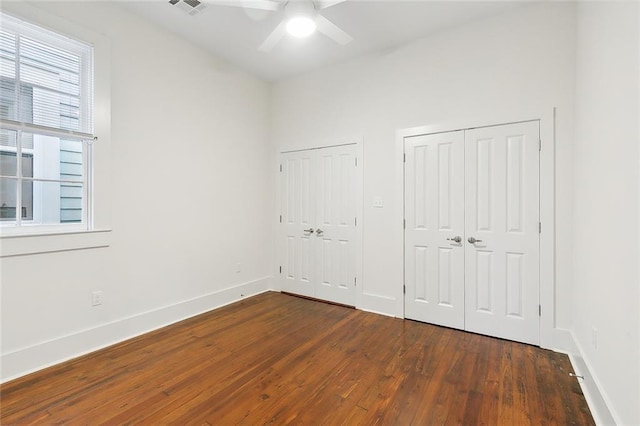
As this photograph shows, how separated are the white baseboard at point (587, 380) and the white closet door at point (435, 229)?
0.83 meters

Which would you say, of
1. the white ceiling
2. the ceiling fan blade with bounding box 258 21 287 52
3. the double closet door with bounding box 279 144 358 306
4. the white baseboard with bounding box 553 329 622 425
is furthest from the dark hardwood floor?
the white ceiling

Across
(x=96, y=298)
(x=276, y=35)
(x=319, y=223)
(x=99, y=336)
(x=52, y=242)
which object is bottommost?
(x=99, y=336)

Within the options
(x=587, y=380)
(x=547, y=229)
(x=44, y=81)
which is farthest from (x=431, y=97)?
(x=44, y=81)

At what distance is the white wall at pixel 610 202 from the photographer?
1.42m

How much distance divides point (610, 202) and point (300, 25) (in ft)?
7.98

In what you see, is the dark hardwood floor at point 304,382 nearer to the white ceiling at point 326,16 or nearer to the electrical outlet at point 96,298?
the electrical outlet at point 96,298

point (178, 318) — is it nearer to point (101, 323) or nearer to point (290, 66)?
point (101, 323)

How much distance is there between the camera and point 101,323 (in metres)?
2.64

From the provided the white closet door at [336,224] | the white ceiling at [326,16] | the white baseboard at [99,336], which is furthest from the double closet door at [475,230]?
the white baseboard at [99,336]

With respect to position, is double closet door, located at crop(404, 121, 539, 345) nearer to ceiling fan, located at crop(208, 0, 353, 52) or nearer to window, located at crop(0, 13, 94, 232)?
ceiling fan, located at crop(208, 0, 353, 52)

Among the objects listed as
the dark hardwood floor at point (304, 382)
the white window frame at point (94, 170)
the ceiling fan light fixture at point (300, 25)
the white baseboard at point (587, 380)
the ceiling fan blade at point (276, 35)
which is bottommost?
the dark hardwood floor at point (304, 382)

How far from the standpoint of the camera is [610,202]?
1.70 m

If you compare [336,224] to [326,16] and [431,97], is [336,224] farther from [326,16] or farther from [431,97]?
[326,16]

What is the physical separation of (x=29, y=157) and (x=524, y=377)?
4117mm
